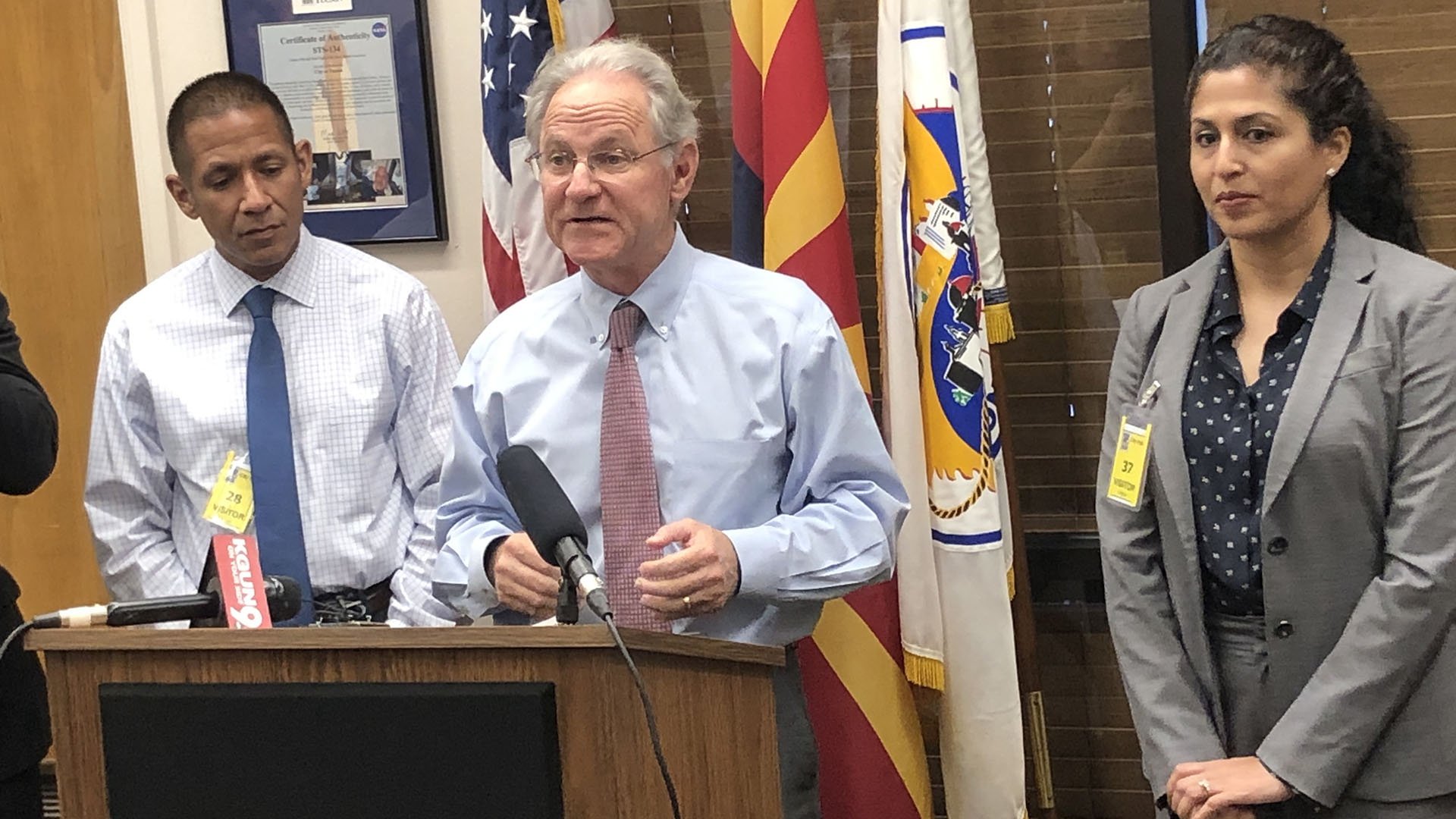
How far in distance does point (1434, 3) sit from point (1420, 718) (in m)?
1.52

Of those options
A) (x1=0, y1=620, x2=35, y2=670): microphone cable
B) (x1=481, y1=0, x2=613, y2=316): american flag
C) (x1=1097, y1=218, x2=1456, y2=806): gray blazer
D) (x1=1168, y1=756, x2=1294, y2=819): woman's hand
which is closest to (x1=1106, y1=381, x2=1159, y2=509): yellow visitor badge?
(x1=1097, y1=218, x2=1456, y2=806): gray blazer

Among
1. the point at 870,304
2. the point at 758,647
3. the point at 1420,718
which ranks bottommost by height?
the point at 1420,718

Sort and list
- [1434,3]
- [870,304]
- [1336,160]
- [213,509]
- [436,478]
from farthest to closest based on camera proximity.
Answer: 1. [870,304]
2. [1434,3]
3. [436,478]
4. [213,509]
5. [1336,160]

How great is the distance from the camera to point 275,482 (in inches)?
93.5

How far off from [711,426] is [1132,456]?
0.59 meters

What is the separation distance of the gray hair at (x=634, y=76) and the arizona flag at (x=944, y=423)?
647 mm

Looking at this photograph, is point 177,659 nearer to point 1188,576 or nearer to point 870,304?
point 1188,576

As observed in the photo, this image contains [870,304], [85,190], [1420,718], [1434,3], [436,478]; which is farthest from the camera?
[85,190]

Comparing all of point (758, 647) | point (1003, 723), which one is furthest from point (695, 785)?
point (1003, 723)

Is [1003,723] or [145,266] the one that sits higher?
[145,266]

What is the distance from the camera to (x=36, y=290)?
333 centimetres

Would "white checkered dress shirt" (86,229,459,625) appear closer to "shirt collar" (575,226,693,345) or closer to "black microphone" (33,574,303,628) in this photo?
"shirt collar" (575,226,693,345)

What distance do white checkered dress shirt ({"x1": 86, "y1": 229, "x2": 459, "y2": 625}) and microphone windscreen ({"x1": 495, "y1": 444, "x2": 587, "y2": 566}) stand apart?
947mm

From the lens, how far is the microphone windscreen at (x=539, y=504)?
1387mm
